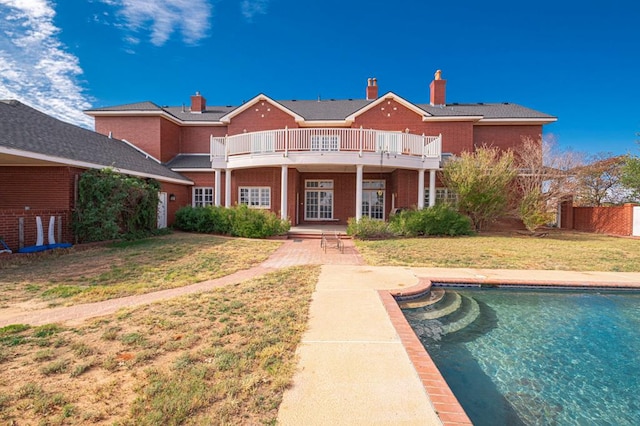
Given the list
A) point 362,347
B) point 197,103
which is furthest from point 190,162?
point 362,347

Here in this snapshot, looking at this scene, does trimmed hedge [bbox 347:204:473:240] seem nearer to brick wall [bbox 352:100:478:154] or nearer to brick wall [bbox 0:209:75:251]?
brick wall [bbox 352:100:478:154]

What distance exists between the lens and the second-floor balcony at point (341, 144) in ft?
46.3

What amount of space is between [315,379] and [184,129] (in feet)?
69.0

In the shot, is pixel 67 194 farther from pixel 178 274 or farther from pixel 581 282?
pixel 581 282

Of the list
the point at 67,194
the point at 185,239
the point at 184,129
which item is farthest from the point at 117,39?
the point at 185,239

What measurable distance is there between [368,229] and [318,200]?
648 centimetres

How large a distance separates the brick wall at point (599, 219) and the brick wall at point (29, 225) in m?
25.2

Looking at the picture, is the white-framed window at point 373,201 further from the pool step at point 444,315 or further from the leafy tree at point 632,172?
the leafy tree at point 632,172

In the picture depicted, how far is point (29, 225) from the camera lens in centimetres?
890

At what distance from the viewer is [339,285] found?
6137 millimetres

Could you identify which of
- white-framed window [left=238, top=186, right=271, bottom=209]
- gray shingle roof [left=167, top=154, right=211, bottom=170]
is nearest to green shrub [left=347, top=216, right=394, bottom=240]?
white-framed window [left=238, top=186, right=271, bottom=209]

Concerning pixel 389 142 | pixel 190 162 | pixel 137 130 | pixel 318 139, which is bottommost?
pixel 190 162

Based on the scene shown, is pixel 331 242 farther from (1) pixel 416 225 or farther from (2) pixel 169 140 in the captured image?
(2) pixel 169 140

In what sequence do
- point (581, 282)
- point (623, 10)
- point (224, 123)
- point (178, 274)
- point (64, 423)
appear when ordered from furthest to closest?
point (224, 123) → point (623, 10) → point (178, 274) → point (581, 282) → point (64, 423)
